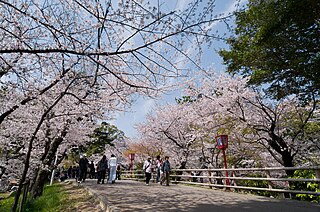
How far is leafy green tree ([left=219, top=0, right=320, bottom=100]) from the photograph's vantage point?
7.54 meters

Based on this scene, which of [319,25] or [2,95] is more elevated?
[319,25]

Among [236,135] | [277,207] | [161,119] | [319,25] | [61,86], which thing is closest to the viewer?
[277,207]

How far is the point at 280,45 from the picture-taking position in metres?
8.34

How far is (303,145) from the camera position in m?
12.2

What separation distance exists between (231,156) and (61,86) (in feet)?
42.2

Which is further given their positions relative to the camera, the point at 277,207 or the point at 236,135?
the point at 236,135

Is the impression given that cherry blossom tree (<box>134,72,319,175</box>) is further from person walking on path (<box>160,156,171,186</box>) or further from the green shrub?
person walking on path (<box>160,156,171,186</box>)

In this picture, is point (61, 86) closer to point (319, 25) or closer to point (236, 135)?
point (319, 25)

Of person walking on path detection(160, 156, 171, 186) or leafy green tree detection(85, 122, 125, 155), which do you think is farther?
leafy green tree detection(85, 122, 125, 155)

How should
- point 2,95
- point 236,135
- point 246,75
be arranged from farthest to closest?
1. point 236,135
2. point 246,75
3. point 2,95

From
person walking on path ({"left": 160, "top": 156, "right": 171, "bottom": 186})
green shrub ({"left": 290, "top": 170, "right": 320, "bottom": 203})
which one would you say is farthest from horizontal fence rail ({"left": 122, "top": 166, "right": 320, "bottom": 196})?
person walking on path ({"left": 160, "top": 156, "right": 171, "bottom": 186})

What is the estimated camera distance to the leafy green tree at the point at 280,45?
754cm

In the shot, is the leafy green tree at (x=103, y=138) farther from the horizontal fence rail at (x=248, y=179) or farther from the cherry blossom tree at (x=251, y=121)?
the cherry blossom tree at (x=251, y=121)

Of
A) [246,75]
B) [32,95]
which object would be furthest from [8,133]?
[246,75]
